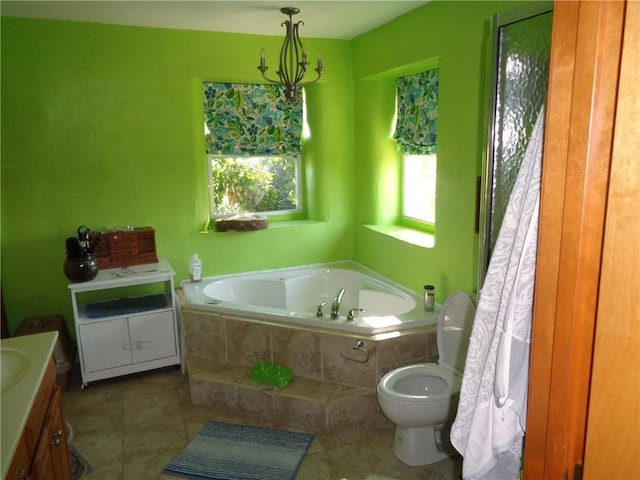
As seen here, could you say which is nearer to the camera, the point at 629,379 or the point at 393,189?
the point at 629,379

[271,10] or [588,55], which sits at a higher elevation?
[271,10]

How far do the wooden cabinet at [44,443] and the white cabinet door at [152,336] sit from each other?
52.7 inches

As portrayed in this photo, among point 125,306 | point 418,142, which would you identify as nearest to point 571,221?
point 418,142

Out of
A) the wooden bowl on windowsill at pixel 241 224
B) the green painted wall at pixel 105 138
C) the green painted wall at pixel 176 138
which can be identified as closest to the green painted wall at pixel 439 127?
the green painted wall at pixel 176 138

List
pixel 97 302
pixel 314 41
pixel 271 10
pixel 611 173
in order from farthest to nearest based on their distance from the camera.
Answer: pixel 314 41, pixel 97 302, pixel 271 10, pixel 611 173

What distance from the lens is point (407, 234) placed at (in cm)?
381

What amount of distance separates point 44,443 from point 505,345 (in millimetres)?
1545

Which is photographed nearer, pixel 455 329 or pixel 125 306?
pixel 455 329

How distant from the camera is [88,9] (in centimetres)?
301

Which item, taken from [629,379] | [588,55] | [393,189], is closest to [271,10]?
[393,189]

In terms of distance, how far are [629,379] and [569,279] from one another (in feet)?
0.52

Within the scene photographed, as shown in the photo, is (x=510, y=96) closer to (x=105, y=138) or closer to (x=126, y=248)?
(x=126, y=248)

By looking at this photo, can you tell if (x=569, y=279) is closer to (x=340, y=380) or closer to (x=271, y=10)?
(x=340, y=380)

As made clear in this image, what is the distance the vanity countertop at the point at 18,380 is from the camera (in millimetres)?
1279
